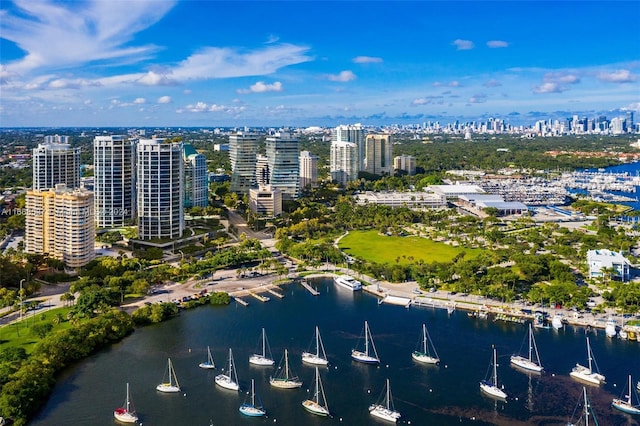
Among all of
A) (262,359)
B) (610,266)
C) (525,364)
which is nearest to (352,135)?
(610,266)

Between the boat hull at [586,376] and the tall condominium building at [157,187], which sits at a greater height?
the tall condominium building at [157,187]

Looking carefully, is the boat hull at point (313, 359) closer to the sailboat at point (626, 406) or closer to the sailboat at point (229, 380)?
the sailboat at point (229, 380)

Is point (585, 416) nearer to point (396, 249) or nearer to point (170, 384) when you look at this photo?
point (170, 384)

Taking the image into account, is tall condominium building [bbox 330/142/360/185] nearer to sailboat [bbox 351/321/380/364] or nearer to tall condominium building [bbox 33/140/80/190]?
tall condominium building [bbox 33/140/80/190]

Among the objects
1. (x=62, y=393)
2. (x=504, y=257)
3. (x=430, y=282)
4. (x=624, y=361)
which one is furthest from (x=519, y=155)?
(x=62, y=393)

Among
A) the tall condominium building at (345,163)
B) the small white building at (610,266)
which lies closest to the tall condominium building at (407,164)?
the tall condominium building at (345,163)

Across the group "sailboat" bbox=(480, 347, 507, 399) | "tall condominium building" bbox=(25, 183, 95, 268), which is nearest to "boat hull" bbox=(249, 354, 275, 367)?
"sailboat" bbox=(480, 347, 507, 399)
